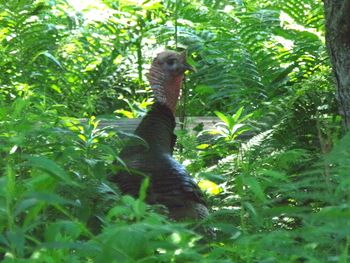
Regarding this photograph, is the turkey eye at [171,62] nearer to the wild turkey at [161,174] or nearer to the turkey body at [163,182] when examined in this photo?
the wild turkey at [161,174]

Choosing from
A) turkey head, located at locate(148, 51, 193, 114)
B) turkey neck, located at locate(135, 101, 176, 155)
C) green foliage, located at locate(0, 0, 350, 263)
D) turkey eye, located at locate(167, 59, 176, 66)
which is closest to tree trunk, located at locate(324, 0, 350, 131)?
green foliage, located at locate(0, 0, 350, 263)

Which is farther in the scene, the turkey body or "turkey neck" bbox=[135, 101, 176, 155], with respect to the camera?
"turkey neck" bbox=[135, 101, 176, 155]

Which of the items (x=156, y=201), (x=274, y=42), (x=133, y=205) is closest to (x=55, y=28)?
(x=274, y=42)

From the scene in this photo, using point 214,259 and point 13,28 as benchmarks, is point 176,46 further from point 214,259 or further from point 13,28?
point 214,259

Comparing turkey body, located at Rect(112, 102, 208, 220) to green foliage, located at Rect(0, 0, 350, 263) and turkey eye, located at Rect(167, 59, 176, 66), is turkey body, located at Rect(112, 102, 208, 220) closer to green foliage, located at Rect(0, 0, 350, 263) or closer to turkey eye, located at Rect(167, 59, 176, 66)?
green foliage, located at Rect(0, 0, 350, 263)

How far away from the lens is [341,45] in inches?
180

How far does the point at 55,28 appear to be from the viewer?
8875 mm

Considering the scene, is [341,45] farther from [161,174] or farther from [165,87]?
[165,87]

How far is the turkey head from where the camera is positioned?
272 inches

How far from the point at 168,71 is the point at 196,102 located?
65.1 inches

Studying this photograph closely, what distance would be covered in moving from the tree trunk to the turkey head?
2368 mm

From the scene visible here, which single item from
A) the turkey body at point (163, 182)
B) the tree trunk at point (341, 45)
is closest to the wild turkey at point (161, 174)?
the turkey body at point (163, 182)

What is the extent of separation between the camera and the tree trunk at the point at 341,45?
4527 millimetres

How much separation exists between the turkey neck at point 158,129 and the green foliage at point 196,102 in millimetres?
243
